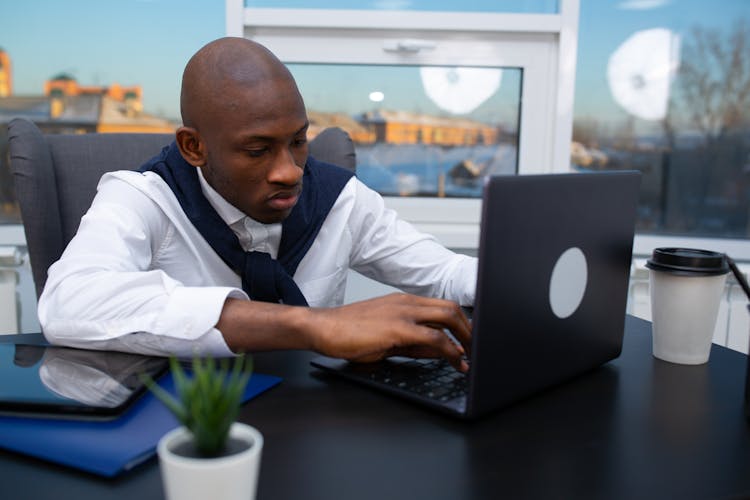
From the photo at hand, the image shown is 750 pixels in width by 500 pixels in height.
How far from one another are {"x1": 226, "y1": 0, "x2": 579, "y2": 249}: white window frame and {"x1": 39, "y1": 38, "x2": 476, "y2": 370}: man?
A: 0.74 metres

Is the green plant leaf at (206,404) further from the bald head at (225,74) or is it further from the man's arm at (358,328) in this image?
the bald head at (225,74)

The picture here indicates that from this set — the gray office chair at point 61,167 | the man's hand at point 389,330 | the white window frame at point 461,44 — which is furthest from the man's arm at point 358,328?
the white window frame at point 461,44

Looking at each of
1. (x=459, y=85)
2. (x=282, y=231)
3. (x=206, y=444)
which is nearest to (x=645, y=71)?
(x=459, y=85)

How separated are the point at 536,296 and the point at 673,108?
165 cm

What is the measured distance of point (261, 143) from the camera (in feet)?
3.33

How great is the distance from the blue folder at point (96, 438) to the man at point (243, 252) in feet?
0.62

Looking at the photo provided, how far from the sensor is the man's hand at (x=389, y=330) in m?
0.73

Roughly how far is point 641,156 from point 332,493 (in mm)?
1870

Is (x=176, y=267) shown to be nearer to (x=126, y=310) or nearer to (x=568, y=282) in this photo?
(x=126, y=310)

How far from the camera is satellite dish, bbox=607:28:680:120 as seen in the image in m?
1.98

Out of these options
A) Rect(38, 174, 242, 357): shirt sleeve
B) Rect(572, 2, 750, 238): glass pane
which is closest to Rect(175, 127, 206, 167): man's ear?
Rect(38, 174, 242, 357): shirt sleeve

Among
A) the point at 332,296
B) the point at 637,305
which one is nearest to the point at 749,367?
the point at 332,296

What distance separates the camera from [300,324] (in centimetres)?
76

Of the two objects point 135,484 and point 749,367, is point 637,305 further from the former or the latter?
point 135,484
